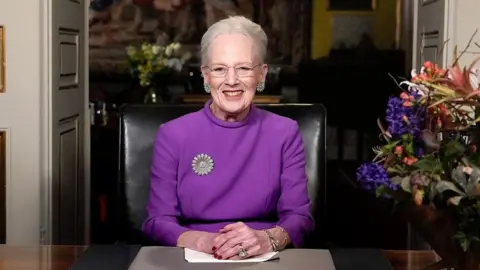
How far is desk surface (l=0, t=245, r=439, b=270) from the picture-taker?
4.99 ft

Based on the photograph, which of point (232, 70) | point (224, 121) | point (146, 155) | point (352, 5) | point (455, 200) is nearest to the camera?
point (455, 200)

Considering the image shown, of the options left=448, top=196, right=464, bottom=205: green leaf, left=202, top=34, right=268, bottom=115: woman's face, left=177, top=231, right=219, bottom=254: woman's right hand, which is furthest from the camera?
left=202, top=34, right=268, bottom=115: woman's face

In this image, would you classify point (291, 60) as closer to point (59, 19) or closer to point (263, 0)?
point (263, 0)

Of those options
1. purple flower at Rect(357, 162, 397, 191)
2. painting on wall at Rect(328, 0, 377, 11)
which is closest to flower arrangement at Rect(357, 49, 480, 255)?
purple flower at Rect(357, 162, 397, 191)

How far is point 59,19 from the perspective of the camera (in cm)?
284

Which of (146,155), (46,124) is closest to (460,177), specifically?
(146,155)

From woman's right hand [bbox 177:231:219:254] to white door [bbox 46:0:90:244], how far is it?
1089 mm

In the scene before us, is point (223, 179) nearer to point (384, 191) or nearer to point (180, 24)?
point (384, 191)

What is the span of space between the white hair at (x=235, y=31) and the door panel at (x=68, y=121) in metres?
1.01

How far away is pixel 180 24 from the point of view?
5328mm

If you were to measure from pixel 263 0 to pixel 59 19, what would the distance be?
2725 millimetres

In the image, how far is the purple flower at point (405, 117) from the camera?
106 cm

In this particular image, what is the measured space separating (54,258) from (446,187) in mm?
872

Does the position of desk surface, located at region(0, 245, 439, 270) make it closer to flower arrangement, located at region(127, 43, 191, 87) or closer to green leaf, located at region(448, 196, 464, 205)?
green leaf, located at region(448, 196, 464, 205)
